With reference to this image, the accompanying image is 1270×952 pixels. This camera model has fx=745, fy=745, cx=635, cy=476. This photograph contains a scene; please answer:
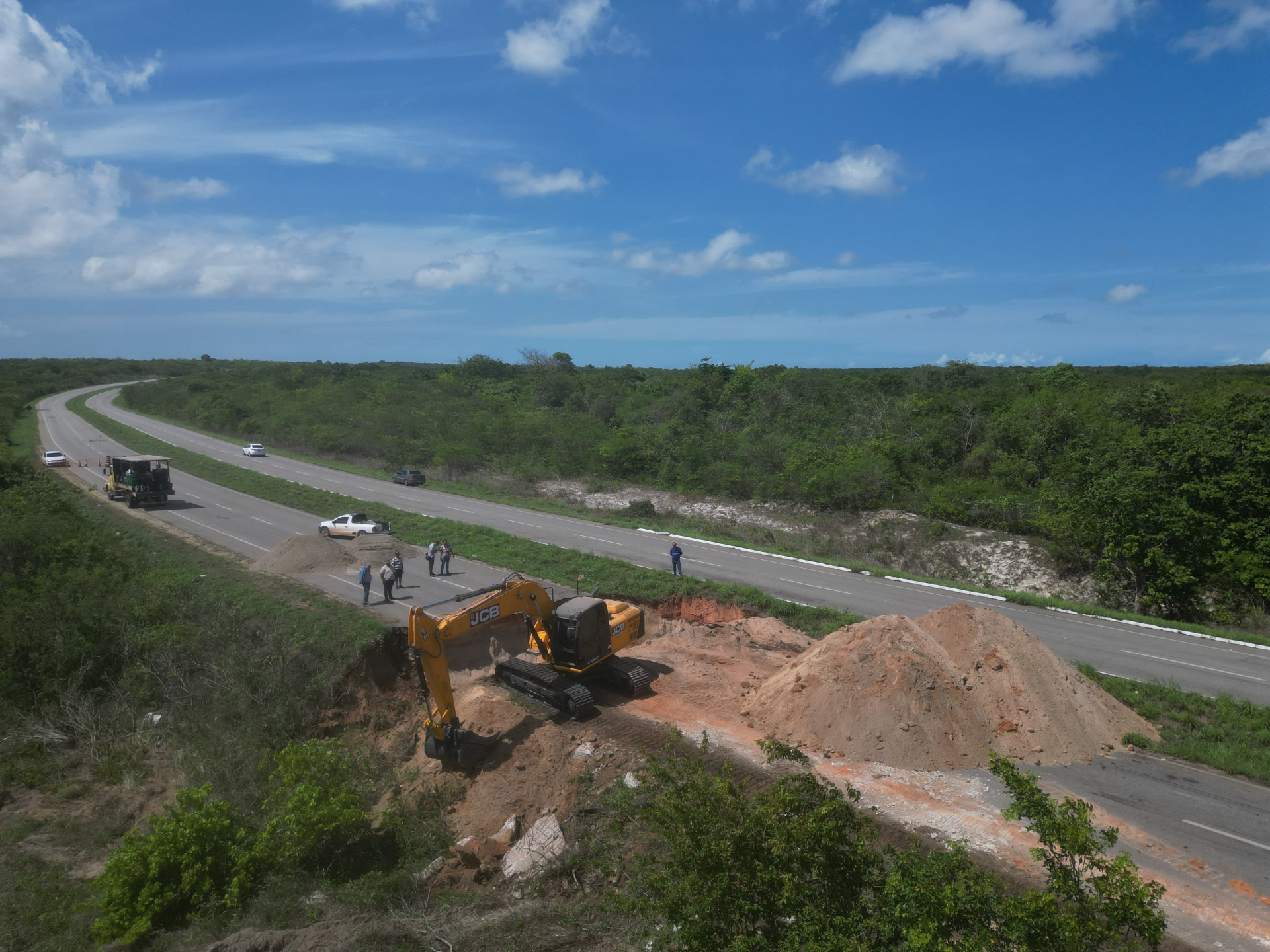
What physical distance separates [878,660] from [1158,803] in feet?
15.2

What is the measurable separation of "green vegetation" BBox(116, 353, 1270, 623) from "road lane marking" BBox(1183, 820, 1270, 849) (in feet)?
51.0

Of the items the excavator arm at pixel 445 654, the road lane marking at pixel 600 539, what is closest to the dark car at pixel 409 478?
the road lane marking at pixel 600 539

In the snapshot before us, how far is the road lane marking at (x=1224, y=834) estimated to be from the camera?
10.6 meters

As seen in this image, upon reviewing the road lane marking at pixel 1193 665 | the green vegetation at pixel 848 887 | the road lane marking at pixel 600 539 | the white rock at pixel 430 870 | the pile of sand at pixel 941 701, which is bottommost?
the white rock at pixel 430 870

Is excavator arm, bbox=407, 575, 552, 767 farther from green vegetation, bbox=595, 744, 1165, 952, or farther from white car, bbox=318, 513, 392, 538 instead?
white car, bbox=318, 513, 392, 538

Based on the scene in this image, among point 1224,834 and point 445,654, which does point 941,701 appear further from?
point 445,654

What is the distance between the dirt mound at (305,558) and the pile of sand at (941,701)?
18.1 m

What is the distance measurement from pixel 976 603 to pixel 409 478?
35985 mm

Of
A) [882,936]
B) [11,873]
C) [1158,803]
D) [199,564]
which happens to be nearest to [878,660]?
[1158,803]

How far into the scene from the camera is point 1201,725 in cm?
1432

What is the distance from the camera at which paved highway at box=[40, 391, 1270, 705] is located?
1802 centimetres

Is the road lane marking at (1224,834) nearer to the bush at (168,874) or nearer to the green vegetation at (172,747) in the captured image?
the green vegetation at (172,747)

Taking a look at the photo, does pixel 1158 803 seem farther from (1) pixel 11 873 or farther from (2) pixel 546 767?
(1) pixel 11 873

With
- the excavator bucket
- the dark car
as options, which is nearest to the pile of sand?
the excavator bucket
